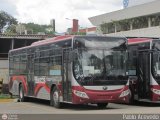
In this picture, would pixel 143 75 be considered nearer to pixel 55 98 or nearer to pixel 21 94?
pixel 55 98

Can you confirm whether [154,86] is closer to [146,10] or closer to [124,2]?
[146,10]

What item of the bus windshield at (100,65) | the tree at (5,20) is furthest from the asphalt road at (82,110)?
the tree at (5,20)

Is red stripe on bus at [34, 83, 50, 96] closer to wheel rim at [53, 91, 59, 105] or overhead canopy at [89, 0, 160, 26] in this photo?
wheel rim at [53, 91, 59, 105]

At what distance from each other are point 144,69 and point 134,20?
43639 millimetres

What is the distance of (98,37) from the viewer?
21078 mm

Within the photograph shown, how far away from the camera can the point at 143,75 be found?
906 inches

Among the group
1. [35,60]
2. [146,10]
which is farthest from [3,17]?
[35,60]

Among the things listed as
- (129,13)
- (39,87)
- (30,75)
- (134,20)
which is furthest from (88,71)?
(129,13)

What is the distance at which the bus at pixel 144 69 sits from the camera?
2219 cm

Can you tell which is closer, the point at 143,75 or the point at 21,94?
the point at 143,75

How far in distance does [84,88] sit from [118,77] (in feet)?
5.04

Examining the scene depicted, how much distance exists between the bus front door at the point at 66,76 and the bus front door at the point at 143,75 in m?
3.82

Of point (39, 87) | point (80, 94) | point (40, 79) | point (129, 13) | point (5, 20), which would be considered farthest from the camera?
point (5, 20)

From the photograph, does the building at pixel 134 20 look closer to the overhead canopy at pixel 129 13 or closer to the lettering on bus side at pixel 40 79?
the overhead canopy at pixel 129 13
